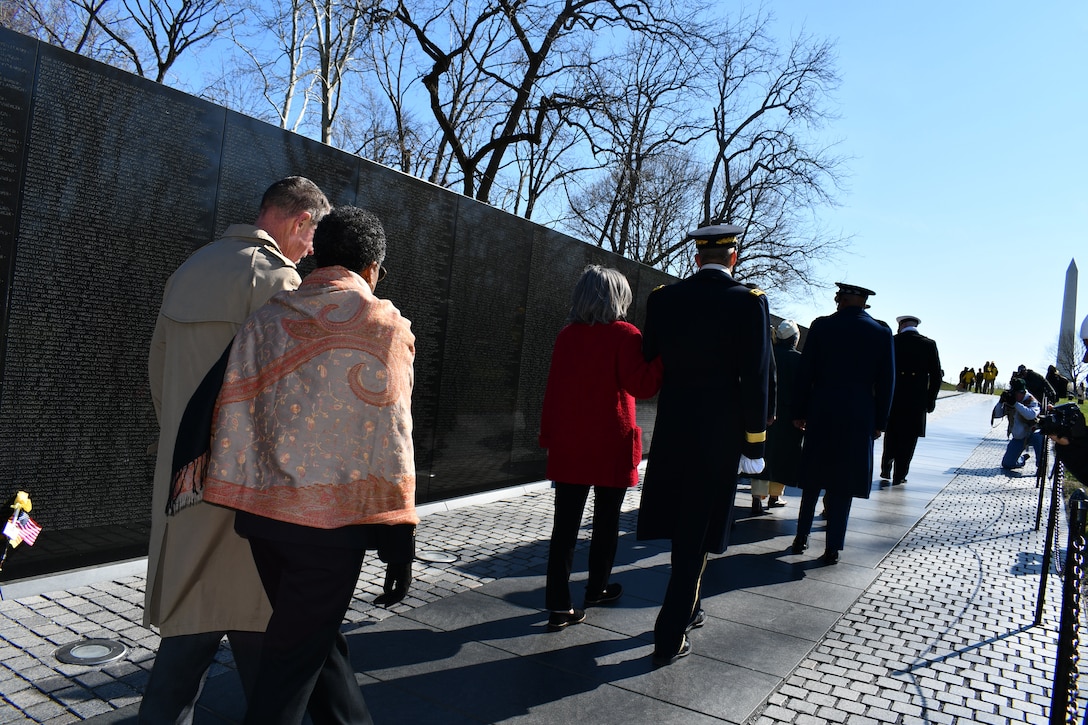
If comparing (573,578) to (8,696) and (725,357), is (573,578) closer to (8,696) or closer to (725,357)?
(725,357)

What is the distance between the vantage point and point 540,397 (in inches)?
349

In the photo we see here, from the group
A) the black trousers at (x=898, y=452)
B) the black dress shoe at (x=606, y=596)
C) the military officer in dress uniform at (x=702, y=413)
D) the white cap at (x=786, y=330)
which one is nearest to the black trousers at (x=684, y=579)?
the military officer in dress uniform at (x=702, y=413)

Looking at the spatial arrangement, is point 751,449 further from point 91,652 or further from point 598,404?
point 91,652

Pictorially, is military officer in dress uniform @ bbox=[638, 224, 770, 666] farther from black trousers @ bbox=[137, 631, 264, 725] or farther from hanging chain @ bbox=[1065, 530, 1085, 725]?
black trousers @ bbox=[137, 631, 264, 725]

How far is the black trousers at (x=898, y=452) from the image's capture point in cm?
1070

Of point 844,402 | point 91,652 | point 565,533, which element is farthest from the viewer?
point 844,402

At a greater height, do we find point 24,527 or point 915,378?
point 915,378

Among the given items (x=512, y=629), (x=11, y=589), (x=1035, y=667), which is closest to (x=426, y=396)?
(x=512, y=629)

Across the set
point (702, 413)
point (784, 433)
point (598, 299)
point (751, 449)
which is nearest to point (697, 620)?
point (751, 449)

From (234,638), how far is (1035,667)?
401 centimetres

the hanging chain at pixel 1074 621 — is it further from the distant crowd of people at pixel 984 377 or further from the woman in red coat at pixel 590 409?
the distant crowd of people at pixel 984 377

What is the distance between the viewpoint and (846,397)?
243 inches

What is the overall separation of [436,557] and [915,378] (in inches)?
279

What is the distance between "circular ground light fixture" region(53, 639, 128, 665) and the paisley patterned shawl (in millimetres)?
1790
